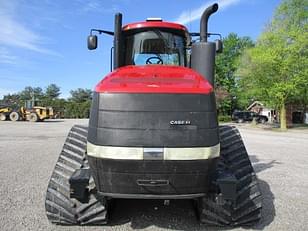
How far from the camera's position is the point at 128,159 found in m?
3.46

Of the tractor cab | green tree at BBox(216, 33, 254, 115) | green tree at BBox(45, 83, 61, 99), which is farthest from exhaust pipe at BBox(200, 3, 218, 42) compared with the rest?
green tree at BBox(45, 83, 61, 99)

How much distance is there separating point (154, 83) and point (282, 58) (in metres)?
30.8

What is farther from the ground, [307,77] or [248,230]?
[307,77]

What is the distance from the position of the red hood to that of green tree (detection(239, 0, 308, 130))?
29.3 meters

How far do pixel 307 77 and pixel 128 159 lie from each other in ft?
102

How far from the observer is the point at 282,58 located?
31812 mm

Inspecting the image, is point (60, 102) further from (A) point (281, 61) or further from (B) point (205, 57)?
(B) point (205, 57)

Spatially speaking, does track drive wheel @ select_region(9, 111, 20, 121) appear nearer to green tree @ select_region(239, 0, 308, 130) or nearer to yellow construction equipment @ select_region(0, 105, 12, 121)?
yellow construction equipment @ select_region(0, 105, 12, 121)

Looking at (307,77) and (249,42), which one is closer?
(307,77)

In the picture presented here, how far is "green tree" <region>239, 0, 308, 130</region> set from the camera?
31312mm

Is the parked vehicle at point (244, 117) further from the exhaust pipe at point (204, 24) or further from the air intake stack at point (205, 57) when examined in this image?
the air intake stack at point (205, 57)

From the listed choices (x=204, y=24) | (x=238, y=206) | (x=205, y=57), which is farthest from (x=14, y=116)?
(x=238, y=206)

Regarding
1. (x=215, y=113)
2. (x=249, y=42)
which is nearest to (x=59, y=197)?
(x=215, y=113)

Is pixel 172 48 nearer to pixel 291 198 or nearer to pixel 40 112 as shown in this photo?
pixel 291 198
